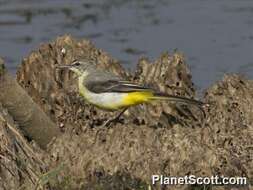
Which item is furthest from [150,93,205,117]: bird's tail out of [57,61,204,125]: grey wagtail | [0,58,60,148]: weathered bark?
[0,58,60,148]: weathered bark

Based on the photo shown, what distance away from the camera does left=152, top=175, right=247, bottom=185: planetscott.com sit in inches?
343

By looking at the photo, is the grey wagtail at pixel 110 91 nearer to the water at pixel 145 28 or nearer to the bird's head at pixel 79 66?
the bird's head at pixel 79 66

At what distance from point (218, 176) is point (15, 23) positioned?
9.65 m

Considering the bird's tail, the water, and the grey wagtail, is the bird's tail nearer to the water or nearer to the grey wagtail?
the grey wagtail

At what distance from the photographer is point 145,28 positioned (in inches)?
696

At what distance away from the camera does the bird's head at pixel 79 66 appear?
10952 millimetres

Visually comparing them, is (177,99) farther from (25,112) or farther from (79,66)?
(25,112)

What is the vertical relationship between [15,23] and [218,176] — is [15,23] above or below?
above

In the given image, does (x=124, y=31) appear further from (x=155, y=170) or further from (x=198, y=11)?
(x=155, y=170)

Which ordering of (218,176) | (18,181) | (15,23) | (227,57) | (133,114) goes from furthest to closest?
(15,23)
(227,57)
(133,114)
(218,176)
(18,181)

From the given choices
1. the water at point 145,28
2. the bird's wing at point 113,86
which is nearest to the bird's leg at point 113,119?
the bird's wing at point 113,86

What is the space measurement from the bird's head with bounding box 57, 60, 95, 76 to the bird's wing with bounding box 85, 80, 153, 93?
0.16 meters

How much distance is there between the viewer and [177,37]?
678 inches

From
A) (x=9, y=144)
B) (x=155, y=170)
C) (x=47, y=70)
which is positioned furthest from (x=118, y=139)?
(x=47, y=70)
